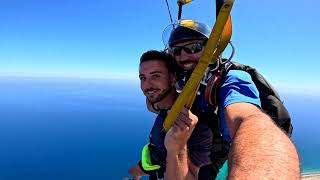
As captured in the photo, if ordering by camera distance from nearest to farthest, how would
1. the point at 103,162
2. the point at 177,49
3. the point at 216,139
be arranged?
the point at 216,139, the point at 177,49, the point at 103,162

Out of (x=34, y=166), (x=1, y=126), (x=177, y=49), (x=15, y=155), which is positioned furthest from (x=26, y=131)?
(x=177, y=49)

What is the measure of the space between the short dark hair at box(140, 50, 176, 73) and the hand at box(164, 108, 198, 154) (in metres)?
1.29

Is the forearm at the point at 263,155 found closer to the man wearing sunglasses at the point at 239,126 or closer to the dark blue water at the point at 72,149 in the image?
the man wearing sunglasses at the point at 239,126

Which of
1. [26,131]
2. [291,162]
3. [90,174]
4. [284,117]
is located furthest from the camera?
→ [26,131]

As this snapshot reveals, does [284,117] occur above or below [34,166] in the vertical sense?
above

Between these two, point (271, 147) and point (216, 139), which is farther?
point (216, 139)

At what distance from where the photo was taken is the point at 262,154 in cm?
115

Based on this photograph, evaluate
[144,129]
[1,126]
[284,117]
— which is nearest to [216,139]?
[284,117]

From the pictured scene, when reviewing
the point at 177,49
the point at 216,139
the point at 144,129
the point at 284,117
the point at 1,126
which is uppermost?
the point at 177,49

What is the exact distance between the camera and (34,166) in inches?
2847

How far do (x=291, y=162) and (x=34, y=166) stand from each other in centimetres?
8129

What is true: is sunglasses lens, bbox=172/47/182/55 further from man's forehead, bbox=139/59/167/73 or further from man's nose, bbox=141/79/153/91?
man's nose, bbox=141/79/153/91

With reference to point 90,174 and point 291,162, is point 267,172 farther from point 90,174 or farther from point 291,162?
point 90,174

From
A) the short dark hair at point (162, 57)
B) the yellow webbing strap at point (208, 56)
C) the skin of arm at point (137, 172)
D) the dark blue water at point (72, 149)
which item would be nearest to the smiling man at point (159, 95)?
the short dark hair at point (162, 57)
